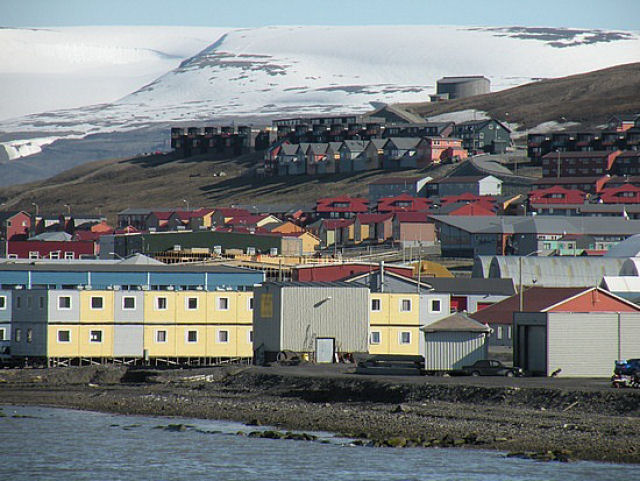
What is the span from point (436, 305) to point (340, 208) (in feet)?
260

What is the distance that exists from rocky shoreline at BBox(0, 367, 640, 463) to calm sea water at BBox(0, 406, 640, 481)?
77cm

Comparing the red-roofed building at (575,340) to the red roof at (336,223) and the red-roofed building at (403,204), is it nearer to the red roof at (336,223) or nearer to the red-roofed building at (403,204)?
the red roof at (336,223)

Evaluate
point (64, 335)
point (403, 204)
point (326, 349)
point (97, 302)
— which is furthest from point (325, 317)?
point (403, 204)

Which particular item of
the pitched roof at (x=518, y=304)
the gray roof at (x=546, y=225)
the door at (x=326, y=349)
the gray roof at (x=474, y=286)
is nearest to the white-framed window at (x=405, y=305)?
the door at (x=326, y=349)

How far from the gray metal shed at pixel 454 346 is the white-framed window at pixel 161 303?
1368 centimetres

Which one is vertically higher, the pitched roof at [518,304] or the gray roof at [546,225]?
the gray roof at [546,225]

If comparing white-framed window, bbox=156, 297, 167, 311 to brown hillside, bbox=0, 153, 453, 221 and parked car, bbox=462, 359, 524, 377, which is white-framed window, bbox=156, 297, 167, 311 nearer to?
parked car, bbox=462, 359, 524, 377

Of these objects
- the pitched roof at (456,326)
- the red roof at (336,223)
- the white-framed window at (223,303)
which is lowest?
the red roof at (336,223)

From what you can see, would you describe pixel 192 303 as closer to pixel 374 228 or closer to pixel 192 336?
pixel 192 336

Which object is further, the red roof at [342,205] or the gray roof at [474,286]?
the red roof at [342,205]

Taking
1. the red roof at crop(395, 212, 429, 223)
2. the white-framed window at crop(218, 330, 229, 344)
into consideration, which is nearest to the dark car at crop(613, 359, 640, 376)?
the white-framed window at crop(218, 330, 229, 344)

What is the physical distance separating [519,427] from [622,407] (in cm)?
315

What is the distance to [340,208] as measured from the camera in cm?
13162

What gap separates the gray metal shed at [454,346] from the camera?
43500mm
